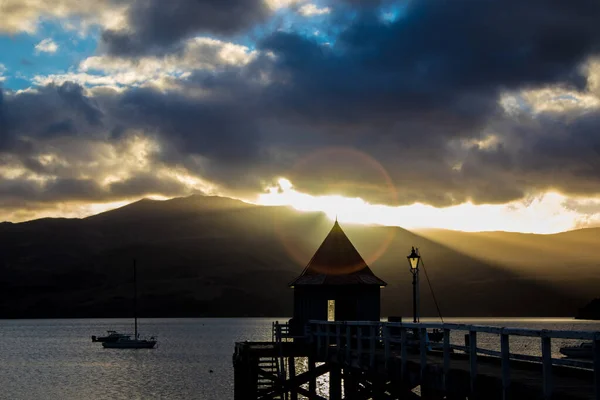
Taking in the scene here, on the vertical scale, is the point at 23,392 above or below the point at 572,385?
below

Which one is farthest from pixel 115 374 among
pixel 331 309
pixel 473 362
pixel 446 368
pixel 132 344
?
pixel 473 362

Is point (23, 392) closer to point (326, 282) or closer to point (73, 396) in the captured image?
point (73, 396)

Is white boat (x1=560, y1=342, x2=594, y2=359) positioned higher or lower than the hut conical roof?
lower

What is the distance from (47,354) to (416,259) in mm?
137680

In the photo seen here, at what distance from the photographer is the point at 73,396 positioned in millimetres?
83250

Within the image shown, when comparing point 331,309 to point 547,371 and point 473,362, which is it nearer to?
point 473,362

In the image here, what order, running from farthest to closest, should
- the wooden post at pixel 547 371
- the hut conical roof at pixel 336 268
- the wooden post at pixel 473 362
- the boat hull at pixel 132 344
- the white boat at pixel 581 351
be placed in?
1. the boat hull at pixel 132 344
2. the white boat at pixel 581 351
3. the hut conical roof at pixel 336 268
4. the wooden post at pixel 473 362
5. the wooden post at pixel 547 371

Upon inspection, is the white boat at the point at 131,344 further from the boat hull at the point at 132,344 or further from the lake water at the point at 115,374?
the lake water at the point at 115,374

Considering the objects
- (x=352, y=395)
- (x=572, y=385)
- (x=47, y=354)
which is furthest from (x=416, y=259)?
(x=47, y=354)

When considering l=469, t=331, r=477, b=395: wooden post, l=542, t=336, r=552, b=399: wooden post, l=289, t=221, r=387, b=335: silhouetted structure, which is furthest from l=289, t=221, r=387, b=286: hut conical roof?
l=542, t=336, r=552, b=399: wooden post

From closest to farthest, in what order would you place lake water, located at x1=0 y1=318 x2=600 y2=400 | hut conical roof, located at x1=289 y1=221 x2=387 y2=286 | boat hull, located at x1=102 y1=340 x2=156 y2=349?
hut conical roof, located at x1=289 y1=221 x2=387 y2=286 → lake water, located at x1=0 y1=318 x2=600 y2=400 → boat hull, located at x1=102 y1=340 x2=156 y2=349

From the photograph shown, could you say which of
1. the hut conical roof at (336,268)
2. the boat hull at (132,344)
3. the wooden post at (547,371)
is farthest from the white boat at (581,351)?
the boat hull at (132,344)

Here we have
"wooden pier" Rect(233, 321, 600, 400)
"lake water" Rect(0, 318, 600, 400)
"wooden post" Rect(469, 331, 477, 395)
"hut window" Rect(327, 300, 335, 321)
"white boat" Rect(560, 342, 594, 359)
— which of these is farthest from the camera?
"white boat" Rect(560, 342, 594, 359)

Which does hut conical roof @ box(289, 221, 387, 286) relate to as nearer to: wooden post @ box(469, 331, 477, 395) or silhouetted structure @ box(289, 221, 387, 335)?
silhouetted structure @ box(289, 221, 387, 335)
